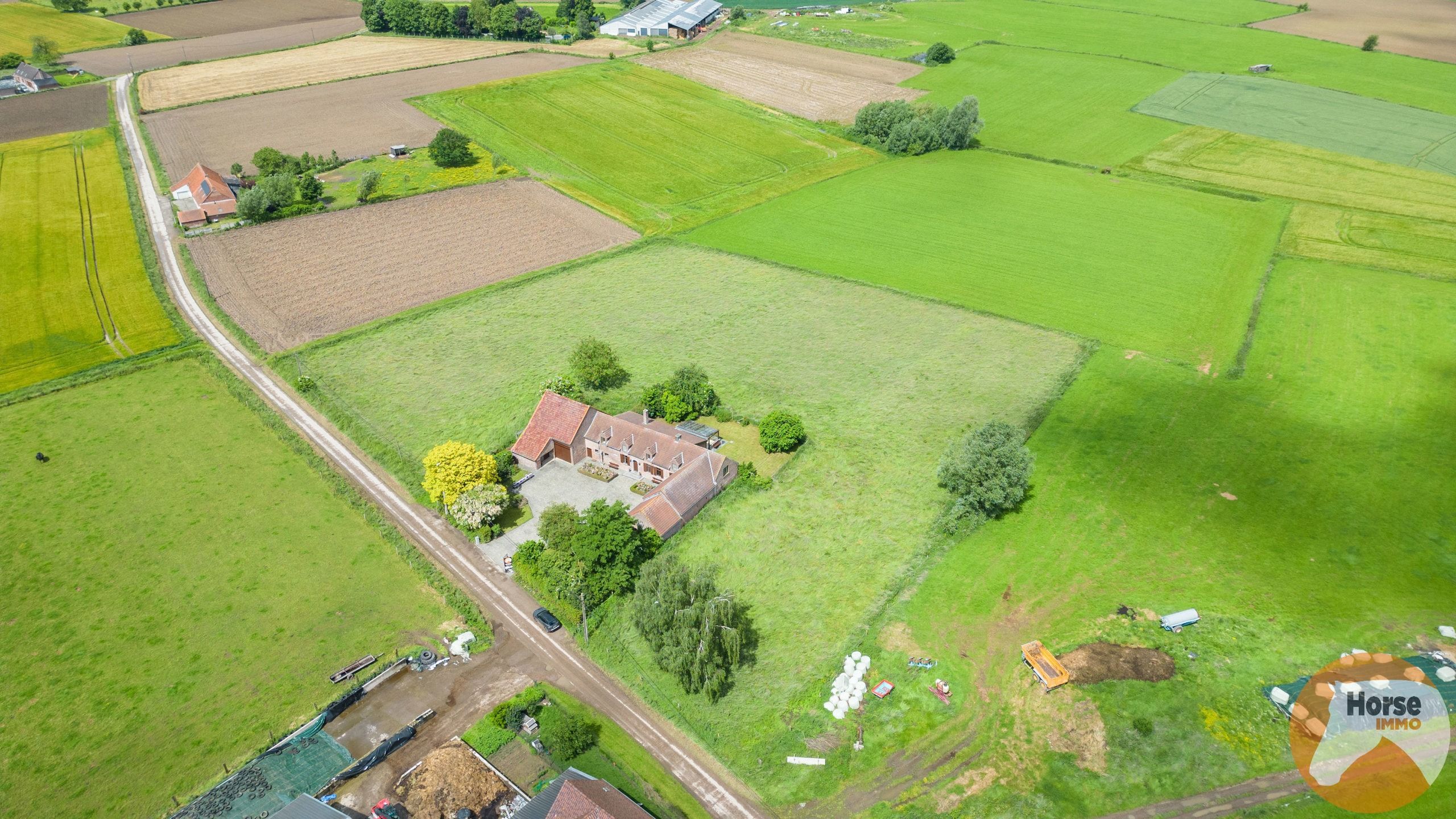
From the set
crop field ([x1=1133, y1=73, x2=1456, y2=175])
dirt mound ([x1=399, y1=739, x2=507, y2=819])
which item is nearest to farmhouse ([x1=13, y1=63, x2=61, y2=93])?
dirt mound ([x1=399, y1=739, x2=507, y2=819])

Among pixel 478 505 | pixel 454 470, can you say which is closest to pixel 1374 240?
pixel 478 505

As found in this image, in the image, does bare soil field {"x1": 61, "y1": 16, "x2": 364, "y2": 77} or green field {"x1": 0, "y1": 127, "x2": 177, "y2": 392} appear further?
bare soil field {"x1": 61, "y1": 16, "x2": 364, "y2": 77}

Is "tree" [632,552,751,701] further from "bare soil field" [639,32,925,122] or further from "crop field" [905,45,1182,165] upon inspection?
"bare soil field" [639,32,925,122]

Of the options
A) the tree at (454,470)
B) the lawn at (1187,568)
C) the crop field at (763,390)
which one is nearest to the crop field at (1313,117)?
the lawn at (1187,568)

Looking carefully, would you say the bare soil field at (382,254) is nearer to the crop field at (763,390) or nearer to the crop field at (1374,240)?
the crop field at (763,390)

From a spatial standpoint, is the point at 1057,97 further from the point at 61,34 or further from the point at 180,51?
the point at 61,34
